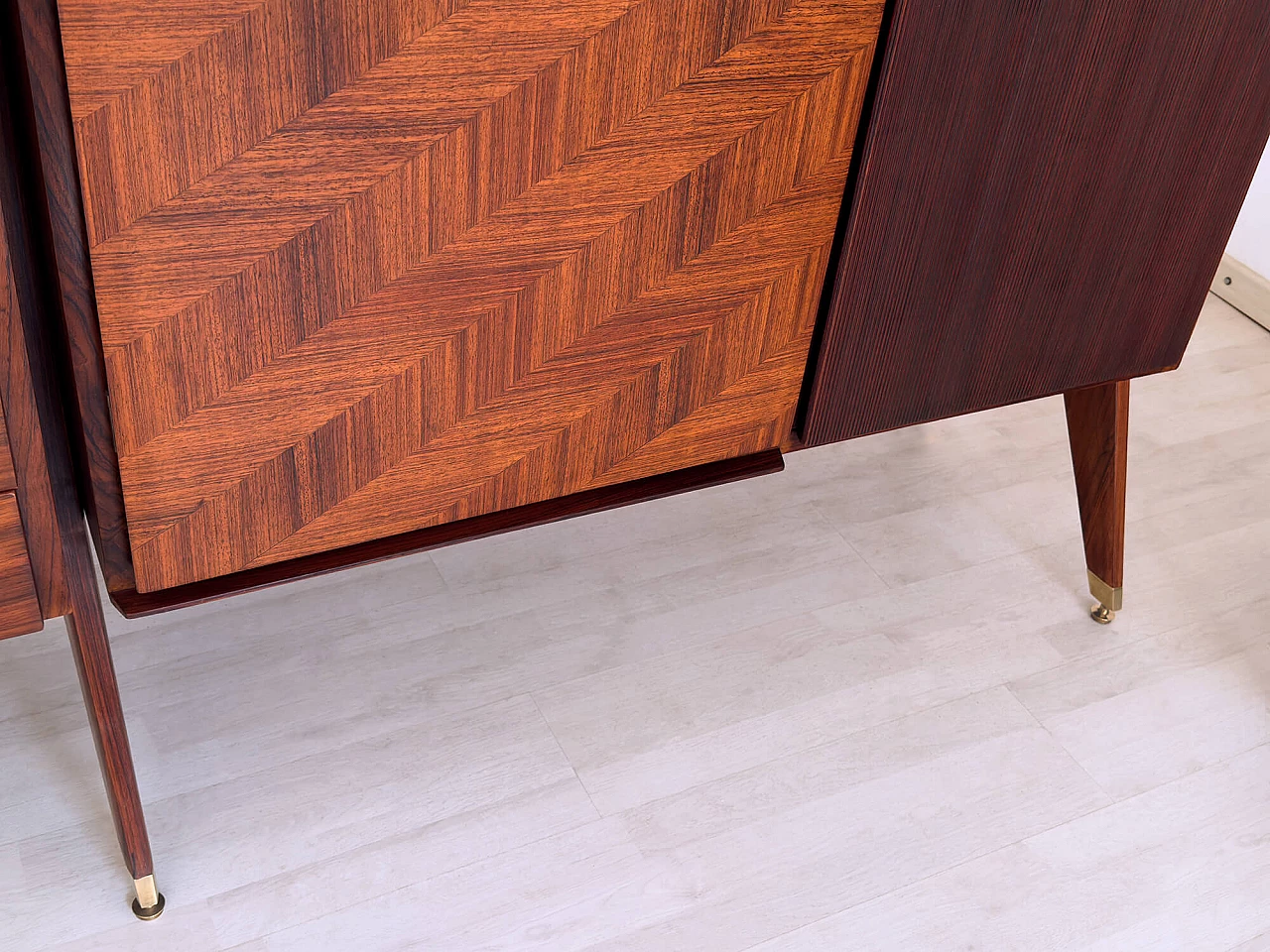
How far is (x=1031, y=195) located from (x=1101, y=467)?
449 millimetres

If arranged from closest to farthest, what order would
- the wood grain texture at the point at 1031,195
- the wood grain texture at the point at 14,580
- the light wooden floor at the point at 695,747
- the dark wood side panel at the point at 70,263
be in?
the dark wood side panel at the point at 70,263
the wood grain texture at the point at 14,580
the wood grain texture at the point at 1031,195
the light wooden floor at the point at 695,747

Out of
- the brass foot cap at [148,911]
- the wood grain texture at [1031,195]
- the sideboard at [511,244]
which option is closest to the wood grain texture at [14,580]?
the sideboard at [511,244]

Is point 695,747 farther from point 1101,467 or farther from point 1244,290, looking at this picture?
point 1244,290

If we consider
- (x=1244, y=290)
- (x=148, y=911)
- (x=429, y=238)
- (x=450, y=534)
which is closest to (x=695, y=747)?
(x=450, y=534)

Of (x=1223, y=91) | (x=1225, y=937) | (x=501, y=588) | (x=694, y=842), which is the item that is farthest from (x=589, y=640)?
(x=1223, y=91)

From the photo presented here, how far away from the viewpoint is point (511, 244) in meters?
0.79

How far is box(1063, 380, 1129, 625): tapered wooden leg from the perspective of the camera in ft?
4.14

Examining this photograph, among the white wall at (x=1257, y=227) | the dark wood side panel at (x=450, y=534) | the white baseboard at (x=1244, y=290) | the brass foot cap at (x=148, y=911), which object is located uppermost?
the dark wood side panel at (x=450, y=534)

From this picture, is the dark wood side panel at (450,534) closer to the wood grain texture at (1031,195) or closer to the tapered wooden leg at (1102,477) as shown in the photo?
the wood grain texture at (1031,195)

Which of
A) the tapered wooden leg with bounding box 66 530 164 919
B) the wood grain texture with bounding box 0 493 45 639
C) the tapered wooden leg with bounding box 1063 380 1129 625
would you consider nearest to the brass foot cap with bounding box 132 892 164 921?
the tapered wooden leg with bounding box 66 530 164 919

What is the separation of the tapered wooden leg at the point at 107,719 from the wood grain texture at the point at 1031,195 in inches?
22.1

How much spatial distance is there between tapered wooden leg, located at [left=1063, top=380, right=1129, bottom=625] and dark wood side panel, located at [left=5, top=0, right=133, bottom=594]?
3.07 ft

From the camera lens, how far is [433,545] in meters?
0.89

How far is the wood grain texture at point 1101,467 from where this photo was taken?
4.13 ft
